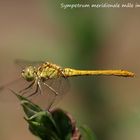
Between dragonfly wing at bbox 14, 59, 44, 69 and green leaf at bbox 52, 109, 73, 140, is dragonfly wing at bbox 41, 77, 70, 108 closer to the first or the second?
dragonfly wing at bbox 14, 59, 44, 69

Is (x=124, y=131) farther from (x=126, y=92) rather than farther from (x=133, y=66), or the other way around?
(x=133, y=66)

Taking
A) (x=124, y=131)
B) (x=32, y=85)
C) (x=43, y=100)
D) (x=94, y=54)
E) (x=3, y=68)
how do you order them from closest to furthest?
(x=43, y=100) < (x=32, y=85) < (x=124, y=131) < (x=94, y=54) < (x=3, y=68)

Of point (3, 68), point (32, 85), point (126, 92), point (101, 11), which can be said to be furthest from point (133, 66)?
point (32, 85)

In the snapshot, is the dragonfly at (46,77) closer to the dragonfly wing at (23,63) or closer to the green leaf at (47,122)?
the dragonfly wing at (23,63)

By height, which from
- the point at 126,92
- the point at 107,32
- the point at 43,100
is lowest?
the point at 126,92

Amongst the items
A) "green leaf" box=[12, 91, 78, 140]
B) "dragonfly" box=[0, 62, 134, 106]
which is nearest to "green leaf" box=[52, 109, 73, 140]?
"green leaf" box=[12, 91, 78, 140]

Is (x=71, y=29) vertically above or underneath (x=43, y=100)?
above

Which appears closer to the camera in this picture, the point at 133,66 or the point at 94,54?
the point at 94,54

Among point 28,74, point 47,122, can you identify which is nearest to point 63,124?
point 47,122

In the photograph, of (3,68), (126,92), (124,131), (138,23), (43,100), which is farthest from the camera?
(138,23)

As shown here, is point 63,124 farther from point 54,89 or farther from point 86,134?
point 54,89
